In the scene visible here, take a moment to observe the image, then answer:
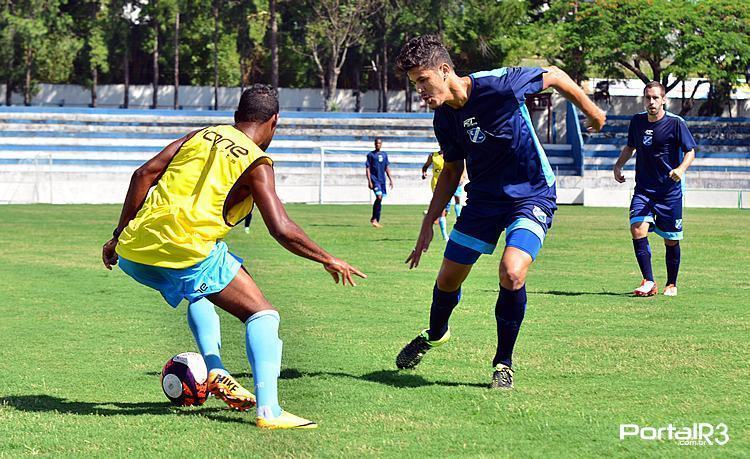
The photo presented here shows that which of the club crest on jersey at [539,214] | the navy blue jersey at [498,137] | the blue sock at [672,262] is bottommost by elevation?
the blue sock at [672,262]

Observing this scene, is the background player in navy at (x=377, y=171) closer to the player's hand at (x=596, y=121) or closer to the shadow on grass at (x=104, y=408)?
the player's hand at (x=596, y=121)

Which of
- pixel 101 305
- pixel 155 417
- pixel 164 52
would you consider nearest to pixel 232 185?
pixel 155 417

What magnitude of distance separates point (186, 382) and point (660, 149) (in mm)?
7348

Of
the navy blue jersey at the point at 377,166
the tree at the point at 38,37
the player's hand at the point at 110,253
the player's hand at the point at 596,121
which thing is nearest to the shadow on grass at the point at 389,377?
the player's hand at the point at 110,253

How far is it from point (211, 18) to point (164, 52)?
3.40 metres

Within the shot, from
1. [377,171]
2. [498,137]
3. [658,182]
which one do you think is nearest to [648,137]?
[658,182]

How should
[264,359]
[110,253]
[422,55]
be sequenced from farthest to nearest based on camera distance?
[422,55] → [110,253] → [264,359]

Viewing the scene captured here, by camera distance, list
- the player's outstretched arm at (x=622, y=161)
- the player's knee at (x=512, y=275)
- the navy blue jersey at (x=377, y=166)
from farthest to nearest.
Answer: the navy blue jersey at (x=377, y=166)
the player's outstretched arm at (x=622, y=161)
the player's knee at (x=512, y=275)

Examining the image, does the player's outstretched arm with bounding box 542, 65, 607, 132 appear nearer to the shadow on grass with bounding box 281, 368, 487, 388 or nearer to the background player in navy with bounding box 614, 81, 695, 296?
the shadow on grass with bounding box 281, 368, 487, 388

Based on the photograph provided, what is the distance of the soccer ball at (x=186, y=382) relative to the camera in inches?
238

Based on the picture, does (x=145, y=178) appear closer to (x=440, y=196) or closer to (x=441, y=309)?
(x=440, y=196)

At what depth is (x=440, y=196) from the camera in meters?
7.11

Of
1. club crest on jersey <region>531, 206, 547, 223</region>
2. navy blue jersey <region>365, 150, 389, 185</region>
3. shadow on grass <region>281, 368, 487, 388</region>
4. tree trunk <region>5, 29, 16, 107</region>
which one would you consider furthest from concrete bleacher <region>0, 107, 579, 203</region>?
club crest on jersey <region>531, 206, 547, 223</region>

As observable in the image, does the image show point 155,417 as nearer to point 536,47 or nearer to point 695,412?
point 695,412
